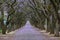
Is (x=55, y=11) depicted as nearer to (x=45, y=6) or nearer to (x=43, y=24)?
(x=45, y=6)

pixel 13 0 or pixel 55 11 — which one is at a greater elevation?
pixel 13 0

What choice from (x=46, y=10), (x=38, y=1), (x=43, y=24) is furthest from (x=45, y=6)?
(x=43, y=24)

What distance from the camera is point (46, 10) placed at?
106 ft

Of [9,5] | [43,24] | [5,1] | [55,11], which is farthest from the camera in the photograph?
[43,24]

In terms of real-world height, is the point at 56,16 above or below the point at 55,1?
below

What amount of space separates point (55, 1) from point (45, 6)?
712cm

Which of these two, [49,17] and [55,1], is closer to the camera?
[55,1]

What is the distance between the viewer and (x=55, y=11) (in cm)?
2555

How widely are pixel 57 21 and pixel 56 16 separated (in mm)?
652

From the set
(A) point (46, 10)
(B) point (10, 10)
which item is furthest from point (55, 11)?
(B) point (10, 10)

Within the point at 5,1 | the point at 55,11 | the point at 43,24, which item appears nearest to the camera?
the point at 55,11

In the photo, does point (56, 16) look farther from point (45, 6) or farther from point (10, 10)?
point (10, 10)

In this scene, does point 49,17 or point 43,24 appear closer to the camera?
point 49,17

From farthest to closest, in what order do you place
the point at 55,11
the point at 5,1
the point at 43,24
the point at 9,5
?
1. the point at 43,24
2. the point at 9,5
3. the point at 5,1
4. the point at 55,11
